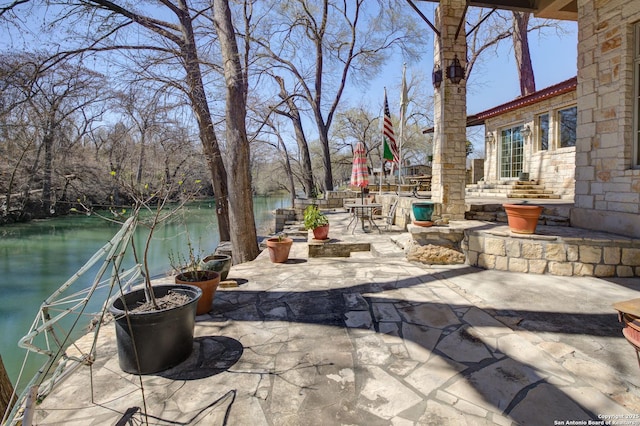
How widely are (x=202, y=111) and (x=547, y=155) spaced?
347 inches

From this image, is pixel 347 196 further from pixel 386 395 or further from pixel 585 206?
pixel 386 395

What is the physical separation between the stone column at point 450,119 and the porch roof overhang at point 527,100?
3.71m

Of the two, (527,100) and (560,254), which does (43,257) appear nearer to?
(560,254)

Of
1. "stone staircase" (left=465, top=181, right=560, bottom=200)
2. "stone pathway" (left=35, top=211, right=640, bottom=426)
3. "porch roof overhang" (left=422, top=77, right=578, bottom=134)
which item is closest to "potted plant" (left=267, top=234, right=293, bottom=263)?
"stone pathway" (left=35, top=211, right=640, bottom=426)

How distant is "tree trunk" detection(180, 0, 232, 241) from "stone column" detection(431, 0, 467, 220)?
4551 millimetres

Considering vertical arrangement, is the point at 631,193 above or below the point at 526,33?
below

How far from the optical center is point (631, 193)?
405 centimetres

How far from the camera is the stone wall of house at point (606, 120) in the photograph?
410 centimetres

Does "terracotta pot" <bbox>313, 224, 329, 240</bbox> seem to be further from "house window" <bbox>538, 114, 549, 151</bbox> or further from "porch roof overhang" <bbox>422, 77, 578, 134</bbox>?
"house window" <bbox>538, 114, 549, 151</bbox>

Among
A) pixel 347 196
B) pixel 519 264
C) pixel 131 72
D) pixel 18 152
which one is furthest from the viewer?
pixel 347 196

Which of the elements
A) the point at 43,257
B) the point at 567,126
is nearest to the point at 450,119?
the point at 567,126

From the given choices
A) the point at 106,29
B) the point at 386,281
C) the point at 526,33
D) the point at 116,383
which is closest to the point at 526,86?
the point at 526,33

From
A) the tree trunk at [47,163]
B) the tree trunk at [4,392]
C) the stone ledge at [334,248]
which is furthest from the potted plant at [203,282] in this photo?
the tree trunk at [47,163]

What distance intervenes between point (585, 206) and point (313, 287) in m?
4.10
